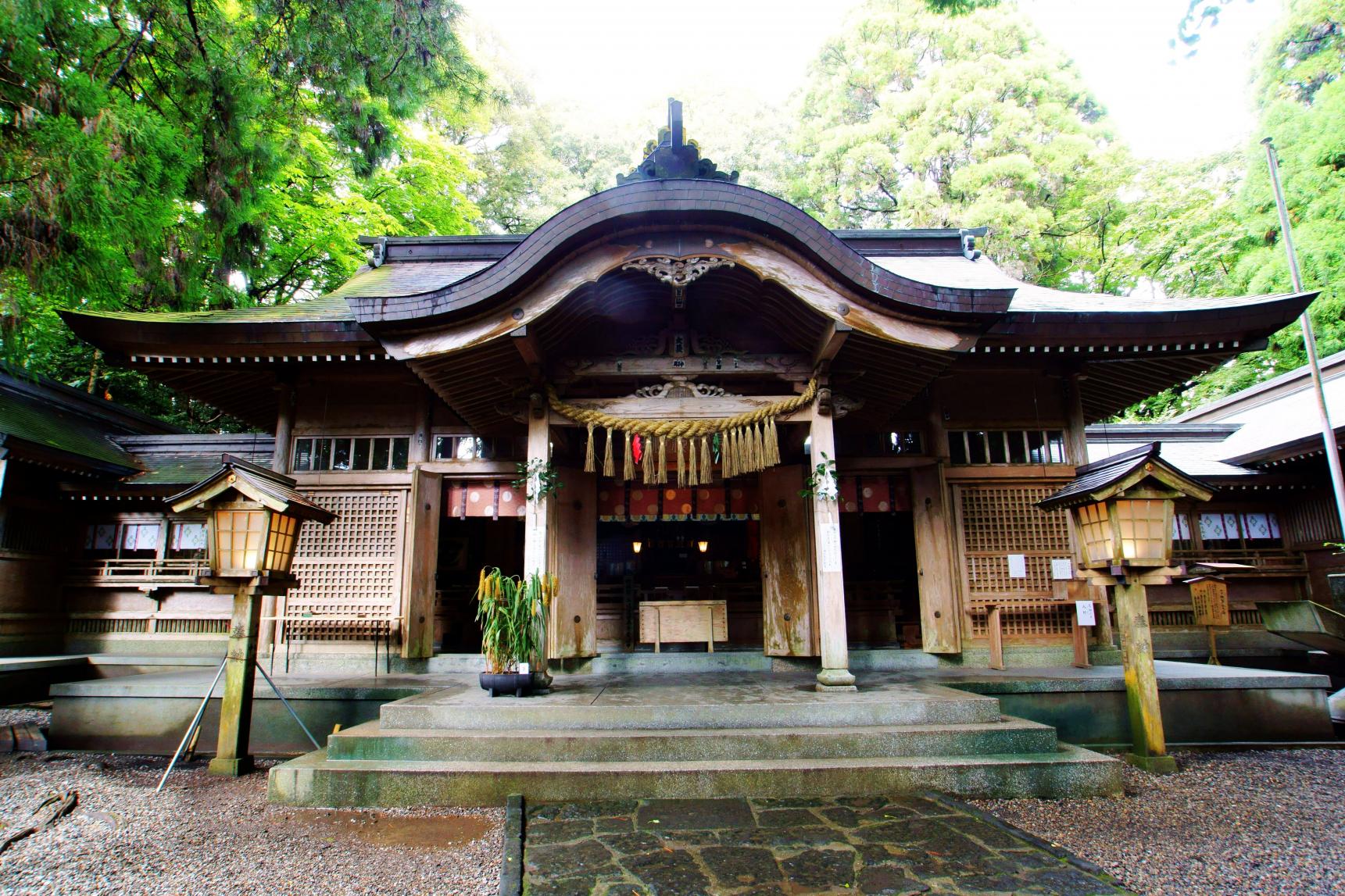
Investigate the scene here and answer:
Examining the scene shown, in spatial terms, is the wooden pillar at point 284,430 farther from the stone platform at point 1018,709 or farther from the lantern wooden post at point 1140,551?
the lantern wooden post at point 1140,551

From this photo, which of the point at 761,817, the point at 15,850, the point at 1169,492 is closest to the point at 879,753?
the point at 761,817

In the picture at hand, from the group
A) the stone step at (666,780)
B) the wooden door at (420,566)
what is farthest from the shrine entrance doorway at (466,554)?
the stone step at (666,780)

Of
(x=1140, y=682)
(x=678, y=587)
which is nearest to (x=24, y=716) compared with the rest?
(x=678, y=587)

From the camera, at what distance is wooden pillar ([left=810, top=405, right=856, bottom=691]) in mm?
6625

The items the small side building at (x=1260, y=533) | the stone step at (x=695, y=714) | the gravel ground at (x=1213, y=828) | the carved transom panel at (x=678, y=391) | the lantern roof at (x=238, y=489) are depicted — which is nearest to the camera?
the gravel ground at (x=1213, y=828)

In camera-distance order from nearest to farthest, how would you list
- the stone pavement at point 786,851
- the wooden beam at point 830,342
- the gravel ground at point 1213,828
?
1. the stone pavement at point 786,851
2. the gravel ground at point 1213,828
3. the wooden beam at point 830,342

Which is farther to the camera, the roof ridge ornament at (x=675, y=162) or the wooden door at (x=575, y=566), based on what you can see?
the wooden door at (x=575, y=566)

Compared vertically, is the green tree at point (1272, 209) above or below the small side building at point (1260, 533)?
above

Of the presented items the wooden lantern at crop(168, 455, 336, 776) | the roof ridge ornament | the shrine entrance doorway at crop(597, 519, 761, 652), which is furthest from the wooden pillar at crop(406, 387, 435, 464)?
the roof ridge ornament

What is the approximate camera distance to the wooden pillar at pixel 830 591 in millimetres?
6625

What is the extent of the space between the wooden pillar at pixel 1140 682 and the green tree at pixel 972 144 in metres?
16.0

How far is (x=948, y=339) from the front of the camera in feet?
21.8

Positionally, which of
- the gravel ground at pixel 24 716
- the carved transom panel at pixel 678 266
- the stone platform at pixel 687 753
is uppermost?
the carved transom panel at pixel 678 266

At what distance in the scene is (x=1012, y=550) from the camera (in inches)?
351
